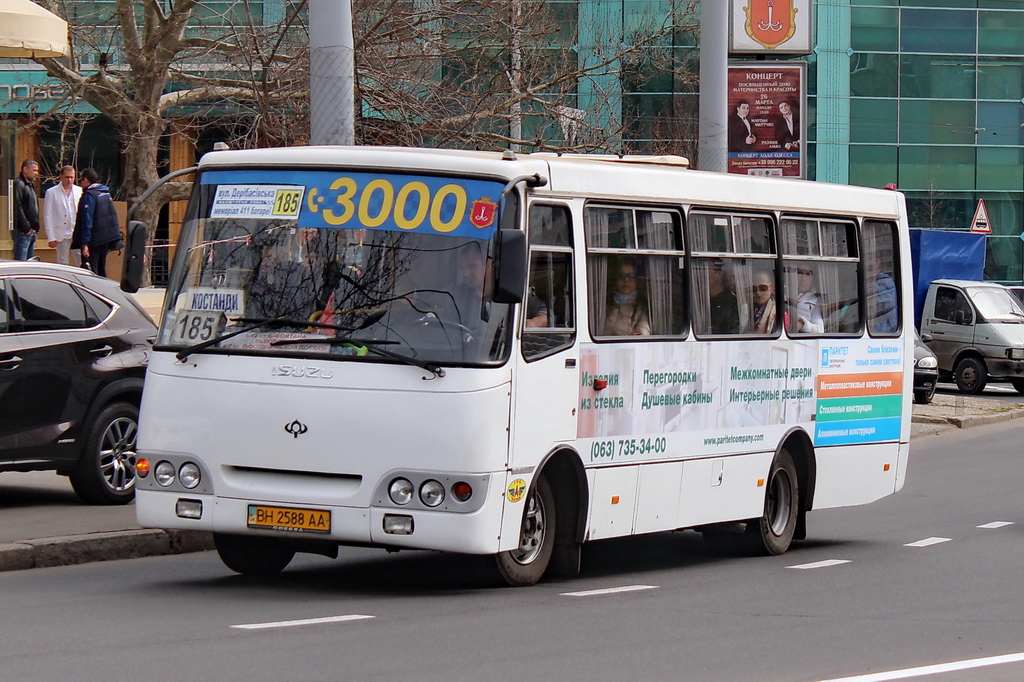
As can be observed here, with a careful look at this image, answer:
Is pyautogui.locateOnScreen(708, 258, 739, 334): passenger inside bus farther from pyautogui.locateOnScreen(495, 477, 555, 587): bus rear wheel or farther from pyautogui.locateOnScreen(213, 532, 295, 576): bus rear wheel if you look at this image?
pyautogui.locateOnScreen(213, 532, 295, 576): bus rear wheel

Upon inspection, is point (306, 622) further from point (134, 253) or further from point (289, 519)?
point (134, 253)

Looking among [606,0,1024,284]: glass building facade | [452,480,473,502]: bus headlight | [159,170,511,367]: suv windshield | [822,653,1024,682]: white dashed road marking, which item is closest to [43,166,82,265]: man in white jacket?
[159,170,511,367]: suv windshield

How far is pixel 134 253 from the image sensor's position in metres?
9.48

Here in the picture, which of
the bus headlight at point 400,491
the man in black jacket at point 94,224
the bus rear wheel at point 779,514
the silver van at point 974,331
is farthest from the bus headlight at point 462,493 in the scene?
the silver van at point 974,331

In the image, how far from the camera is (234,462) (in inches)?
353

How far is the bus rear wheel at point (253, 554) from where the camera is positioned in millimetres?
9844

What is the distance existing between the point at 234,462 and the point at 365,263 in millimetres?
1292

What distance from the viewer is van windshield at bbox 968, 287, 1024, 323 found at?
3039 centimetres

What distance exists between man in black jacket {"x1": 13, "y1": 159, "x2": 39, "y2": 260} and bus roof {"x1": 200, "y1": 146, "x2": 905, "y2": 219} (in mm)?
11121

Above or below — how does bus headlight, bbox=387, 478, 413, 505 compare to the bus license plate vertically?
above

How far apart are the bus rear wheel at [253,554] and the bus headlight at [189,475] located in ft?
2.40

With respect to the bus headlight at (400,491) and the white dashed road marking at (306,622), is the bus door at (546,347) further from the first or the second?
the white dashed road marking at (306,622)

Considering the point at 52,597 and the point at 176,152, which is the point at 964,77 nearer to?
the point at 176,152

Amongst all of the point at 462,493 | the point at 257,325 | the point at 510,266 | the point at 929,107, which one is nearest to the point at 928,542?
the point at 462,493
